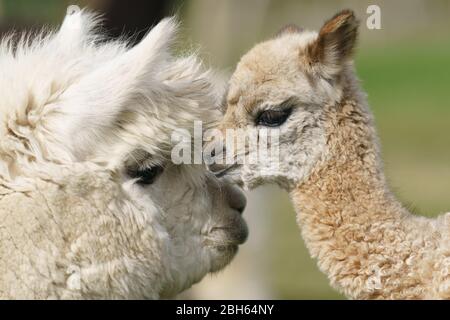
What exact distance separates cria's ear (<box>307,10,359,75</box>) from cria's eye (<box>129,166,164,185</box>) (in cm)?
98

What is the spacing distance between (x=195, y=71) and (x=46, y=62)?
506 millimetres

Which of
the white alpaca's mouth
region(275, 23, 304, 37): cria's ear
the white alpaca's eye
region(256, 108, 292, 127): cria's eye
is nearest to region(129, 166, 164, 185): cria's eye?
the white alpaca's eye

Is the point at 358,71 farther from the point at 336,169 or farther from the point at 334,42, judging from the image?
the point at 336,169

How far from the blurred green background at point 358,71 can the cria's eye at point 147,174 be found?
789 millimetres

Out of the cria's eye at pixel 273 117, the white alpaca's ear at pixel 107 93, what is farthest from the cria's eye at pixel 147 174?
the cria's eye at pixel 273 117

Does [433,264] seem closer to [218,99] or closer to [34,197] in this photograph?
[218,99]

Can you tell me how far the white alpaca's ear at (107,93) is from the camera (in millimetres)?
3049

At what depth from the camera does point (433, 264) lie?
3566 mm

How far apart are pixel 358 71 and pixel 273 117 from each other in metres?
21.2

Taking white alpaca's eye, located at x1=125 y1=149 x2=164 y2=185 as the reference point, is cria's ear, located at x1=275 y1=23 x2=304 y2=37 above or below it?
above

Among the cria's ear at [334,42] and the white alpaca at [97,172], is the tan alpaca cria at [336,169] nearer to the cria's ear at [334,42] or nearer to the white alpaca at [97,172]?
the cria's ear at [334,42]

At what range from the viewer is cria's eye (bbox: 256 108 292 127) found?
155 inches

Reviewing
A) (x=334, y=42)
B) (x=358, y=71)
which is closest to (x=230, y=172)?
(x=334, y=42)

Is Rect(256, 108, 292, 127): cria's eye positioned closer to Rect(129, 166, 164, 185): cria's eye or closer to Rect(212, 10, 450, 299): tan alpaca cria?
Rect(212, 10, 450, 299): tan alpaca cria
